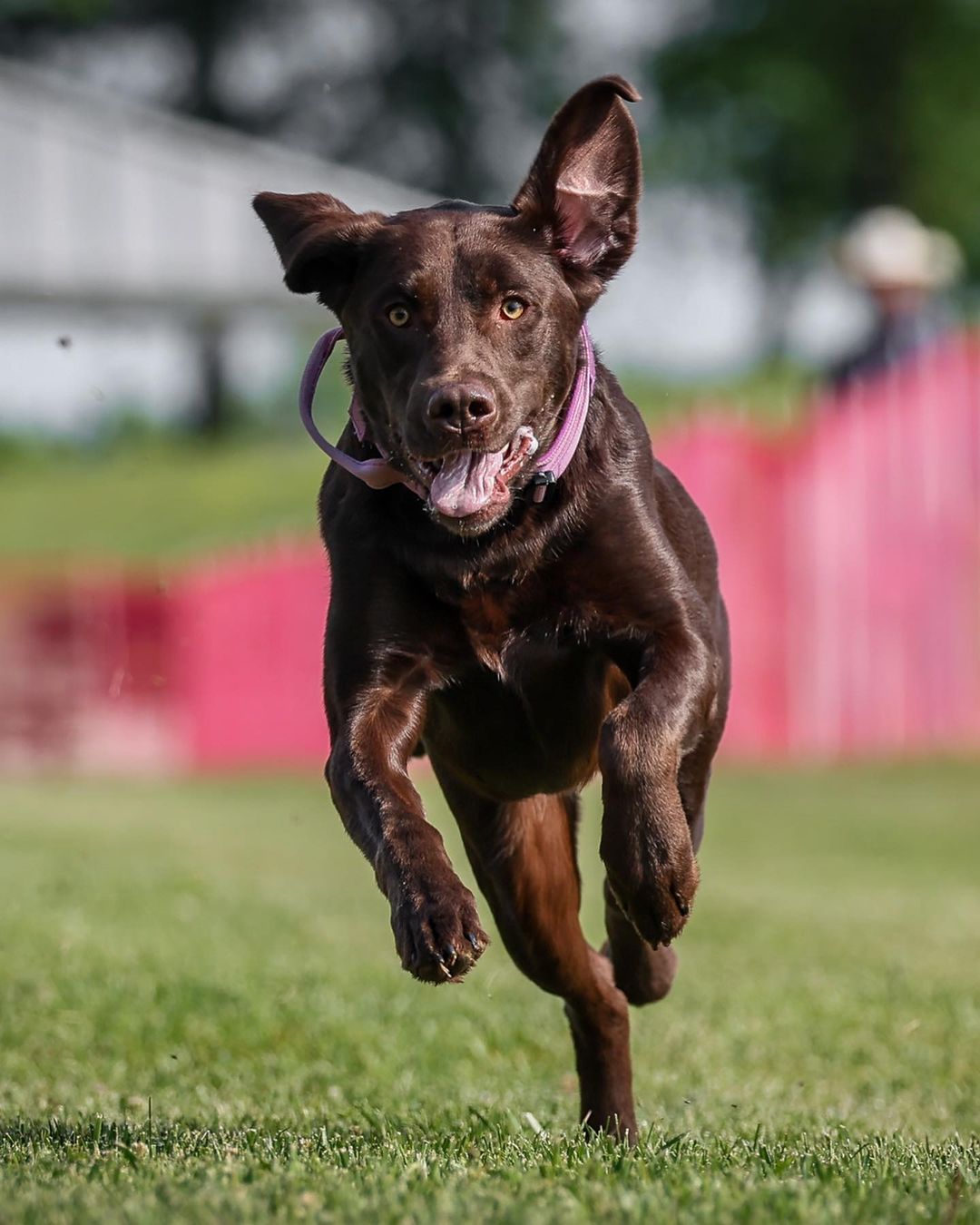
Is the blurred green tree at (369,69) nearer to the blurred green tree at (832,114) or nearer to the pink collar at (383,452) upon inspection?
the blurred green tree at (832,114)

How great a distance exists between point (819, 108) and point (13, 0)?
15.6 m

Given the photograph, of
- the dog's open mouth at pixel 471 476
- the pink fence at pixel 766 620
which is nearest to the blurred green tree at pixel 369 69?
the pink fence at pixel 766 620

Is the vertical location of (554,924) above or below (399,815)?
below

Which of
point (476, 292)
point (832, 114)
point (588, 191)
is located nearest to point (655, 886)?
point (476, 292)

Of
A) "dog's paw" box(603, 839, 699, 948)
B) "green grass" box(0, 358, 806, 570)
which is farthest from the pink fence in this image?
"dog's paw" box(603, 839, 699, 948)

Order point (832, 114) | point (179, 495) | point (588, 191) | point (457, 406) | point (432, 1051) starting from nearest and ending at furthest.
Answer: point (457, 406), point (588, 191), point (432, 1051), point (179, 495), point (832, 114)

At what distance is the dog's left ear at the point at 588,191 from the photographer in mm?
4066

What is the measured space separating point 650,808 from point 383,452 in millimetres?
869

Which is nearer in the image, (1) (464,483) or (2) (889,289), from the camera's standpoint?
(1) (464,483)

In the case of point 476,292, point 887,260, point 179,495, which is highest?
point 887,260

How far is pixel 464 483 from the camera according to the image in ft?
12.5

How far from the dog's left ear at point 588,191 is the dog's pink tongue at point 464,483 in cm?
51

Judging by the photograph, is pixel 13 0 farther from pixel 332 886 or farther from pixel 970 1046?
pixel 970 1046

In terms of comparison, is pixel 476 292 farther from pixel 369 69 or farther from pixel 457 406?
pixel 369 69
